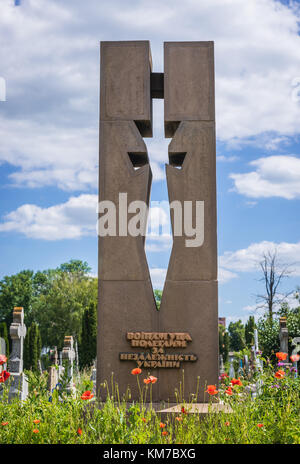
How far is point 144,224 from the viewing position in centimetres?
690

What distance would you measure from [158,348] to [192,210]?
6.19ft

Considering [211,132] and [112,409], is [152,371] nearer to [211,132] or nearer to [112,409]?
[112,409]

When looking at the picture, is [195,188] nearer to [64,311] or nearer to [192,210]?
[192,210]

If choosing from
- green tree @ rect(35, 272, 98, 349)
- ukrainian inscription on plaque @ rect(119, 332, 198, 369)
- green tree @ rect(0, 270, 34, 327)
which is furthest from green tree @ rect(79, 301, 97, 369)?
green tree @ rect(0, 270, 34, 327)

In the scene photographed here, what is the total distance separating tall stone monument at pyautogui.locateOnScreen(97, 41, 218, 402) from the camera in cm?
655

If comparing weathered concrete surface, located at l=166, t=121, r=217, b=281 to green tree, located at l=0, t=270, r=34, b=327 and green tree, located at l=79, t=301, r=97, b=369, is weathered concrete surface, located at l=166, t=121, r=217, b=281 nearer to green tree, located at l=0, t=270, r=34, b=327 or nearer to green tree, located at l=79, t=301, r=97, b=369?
green tree, located at l=79, t=301, r=97, b=369

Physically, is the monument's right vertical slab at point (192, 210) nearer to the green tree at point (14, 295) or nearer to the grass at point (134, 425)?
the grass at point (134, 425)

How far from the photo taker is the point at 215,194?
6926mm

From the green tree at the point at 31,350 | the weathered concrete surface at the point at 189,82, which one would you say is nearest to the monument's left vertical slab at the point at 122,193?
the weathered concrete surface at the point at 189,82

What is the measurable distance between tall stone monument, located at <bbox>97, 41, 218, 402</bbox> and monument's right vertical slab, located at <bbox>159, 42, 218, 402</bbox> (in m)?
0.01

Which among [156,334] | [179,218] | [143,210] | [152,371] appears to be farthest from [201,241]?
[152,371]

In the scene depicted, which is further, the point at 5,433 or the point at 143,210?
the point at 143,210

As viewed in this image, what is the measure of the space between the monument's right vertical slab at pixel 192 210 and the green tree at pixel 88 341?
635 inches
